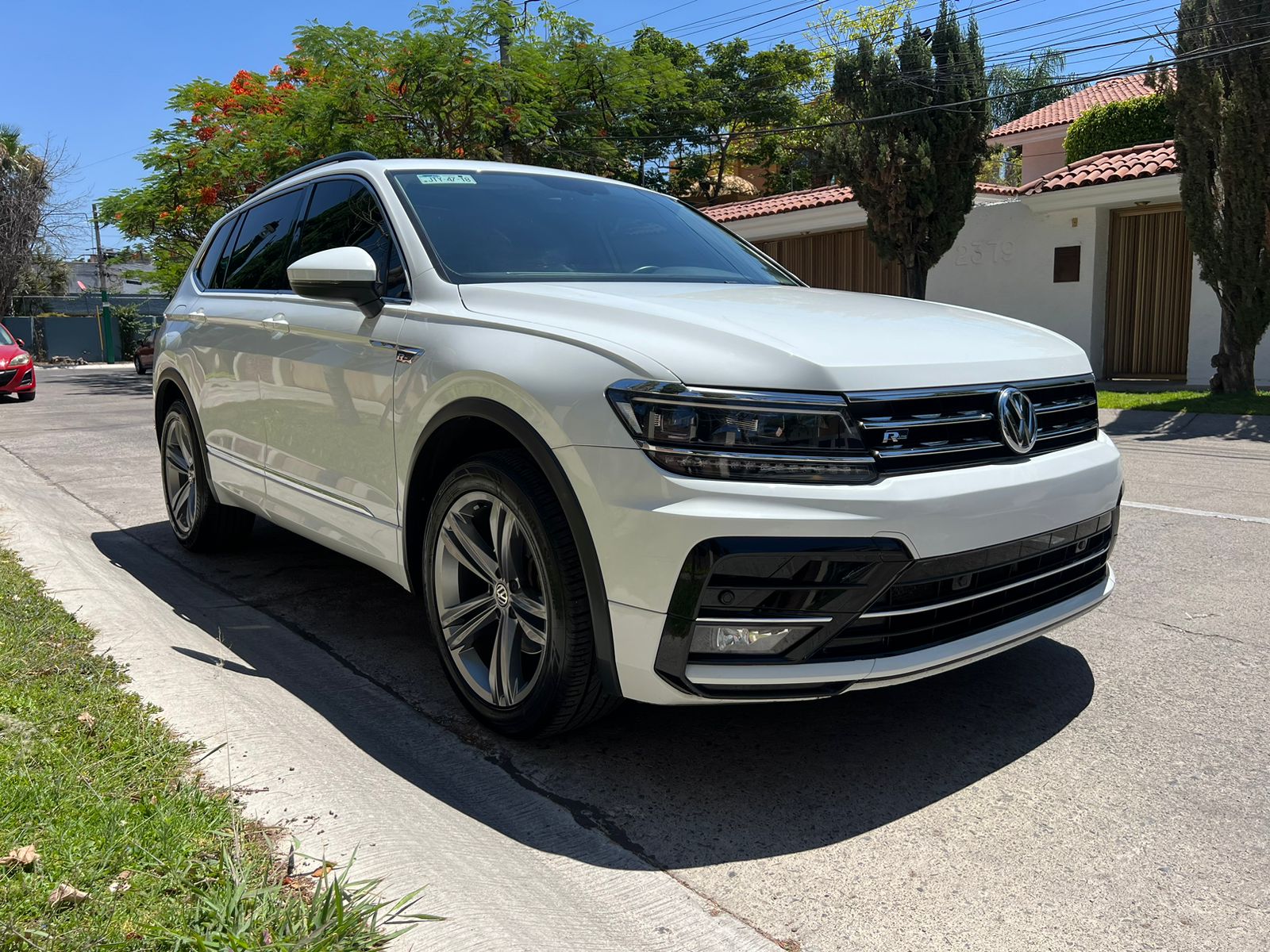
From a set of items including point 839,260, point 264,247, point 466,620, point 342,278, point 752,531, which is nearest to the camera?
point 752,531

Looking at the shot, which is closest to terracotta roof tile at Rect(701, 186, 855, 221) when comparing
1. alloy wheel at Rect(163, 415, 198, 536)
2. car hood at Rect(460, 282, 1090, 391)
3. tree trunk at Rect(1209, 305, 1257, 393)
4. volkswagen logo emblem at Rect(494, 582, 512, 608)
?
tree trunk at Rect(1209, 305, 1257, 393)

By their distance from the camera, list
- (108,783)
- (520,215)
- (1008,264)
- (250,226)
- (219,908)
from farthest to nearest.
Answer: (1008,264) → (250,226) → (520,215) → (108,783) → (219,908)

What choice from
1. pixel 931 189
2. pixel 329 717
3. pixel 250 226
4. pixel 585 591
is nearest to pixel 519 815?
pixel 585 591

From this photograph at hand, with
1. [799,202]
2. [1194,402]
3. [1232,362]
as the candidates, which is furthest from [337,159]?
[799,202]

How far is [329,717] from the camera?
347 centimetres

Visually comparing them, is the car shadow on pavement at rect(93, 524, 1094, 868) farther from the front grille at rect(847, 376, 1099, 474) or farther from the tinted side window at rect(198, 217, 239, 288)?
the tinted side window at rect(198, 217, 239, 288)

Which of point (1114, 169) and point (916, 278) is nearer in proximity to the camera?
point (1114, 169)

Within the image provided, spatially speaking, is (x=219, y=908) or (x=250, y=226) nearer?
(x=219, y=908)

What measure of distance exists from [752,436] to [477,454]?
0.98 meters

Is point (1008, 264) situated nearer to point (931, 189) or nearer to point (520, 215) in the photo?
point (931, 189)

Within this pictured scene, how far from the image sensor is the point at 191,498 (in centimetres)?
571

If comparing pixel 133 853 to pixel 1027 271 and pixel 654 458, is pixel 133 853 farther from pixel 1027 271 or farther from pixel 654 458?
pixel 1027 271

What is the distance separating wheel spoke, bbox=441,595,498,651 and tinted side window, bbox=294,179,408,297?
3.63 feet

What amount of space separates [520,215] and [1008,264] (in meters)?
16.4
